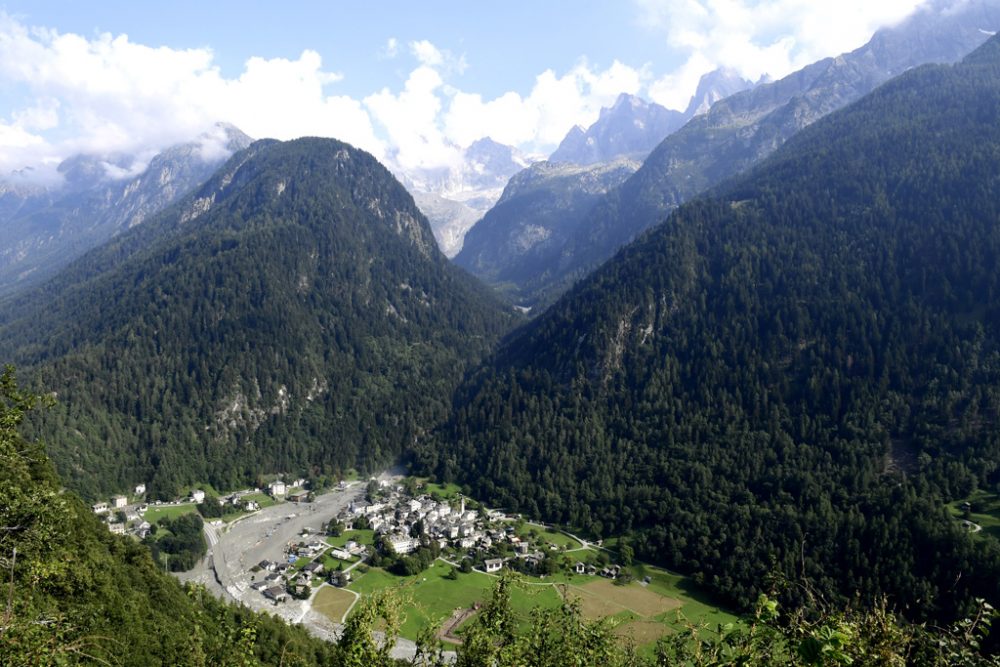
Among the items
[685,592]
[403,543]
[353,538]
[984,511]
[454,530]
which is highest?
[984,511]

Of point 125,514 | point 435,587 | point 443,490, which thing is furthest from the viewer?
point 443,490

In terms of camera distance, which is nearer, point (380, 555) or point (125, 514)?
point (380, 555)

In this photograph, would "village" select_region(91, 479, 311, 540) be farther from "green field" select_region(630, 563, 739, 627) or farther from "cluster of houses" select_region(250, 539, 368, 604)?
"green field" select_region(630, 563, 739, 627)

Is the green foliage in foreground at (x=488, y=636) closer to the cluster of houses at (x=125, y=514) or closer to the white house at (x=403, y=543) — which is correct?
the white house at (x=403, y=543)

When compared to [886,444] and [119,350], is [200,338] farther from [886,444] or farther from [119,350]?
[886,444]

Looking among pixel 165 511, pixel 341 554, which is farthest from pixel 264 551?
pixel 165 511

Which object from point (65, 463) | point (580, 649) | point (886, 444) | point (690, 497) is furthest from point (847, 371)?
point (65, 463)

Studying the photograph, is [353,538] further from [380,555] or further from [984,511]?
[984,511]
